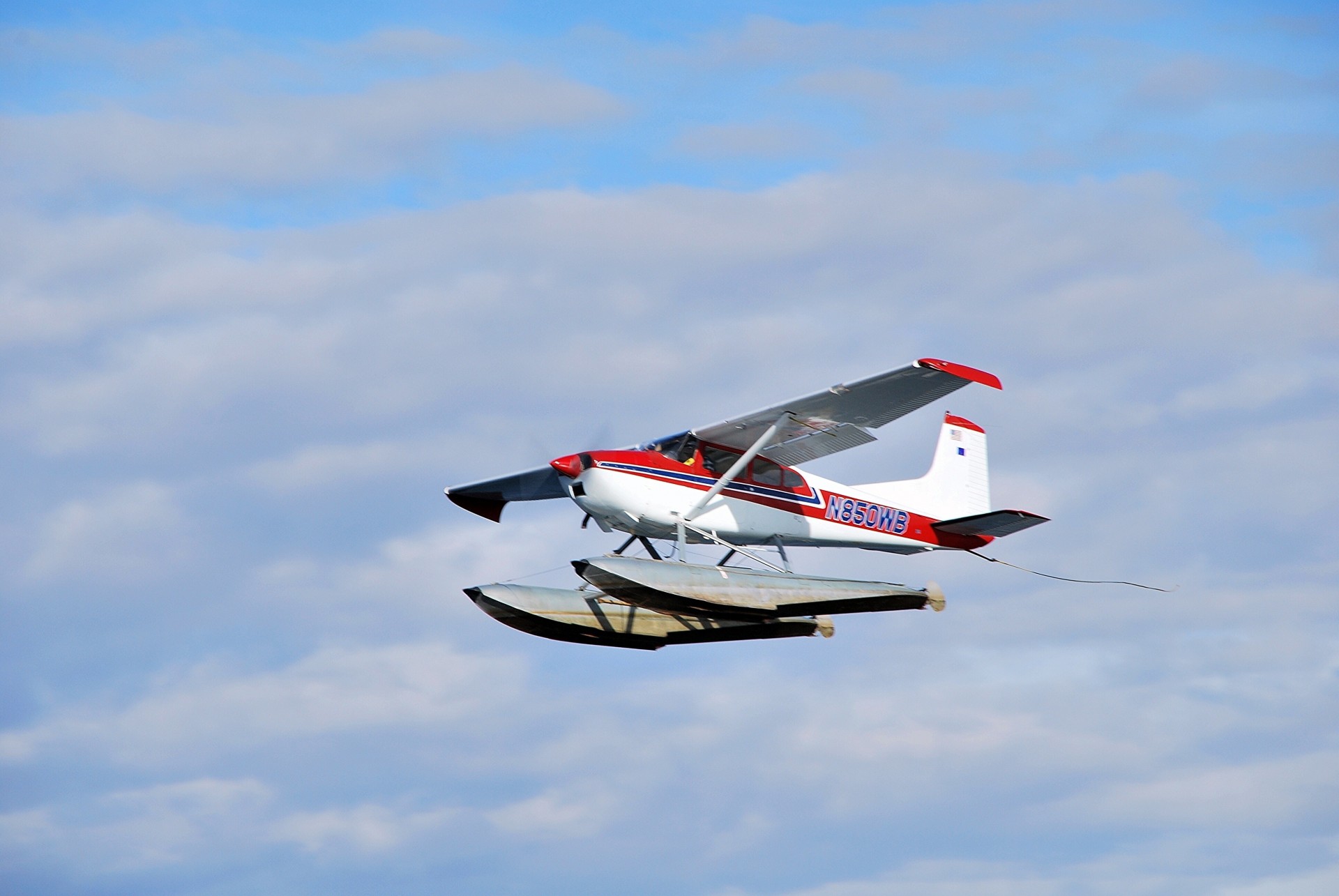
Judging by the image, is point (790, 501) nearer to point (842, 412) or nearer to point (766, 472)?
point (766, 472)

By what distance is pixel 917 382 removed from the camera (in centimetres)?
2097

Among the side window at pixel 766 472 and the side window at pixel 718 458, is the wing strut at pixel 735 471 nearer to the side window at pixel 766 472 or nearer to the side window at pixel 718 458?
the side window at pixel 718 458

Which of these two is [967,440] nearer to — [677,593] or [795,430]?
[795,430]

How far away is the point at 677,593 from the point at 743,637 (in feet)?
9.51

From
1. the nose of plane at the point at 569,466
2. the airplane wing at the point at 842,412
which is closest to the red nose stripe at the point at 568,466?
the nose of plane at the point at 569,466

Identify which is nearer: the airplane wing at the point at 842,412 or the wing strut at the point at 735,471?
the airplane wing at the point at 842,412

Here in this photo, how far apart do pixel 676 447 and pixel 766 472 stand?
A: 5.03 ft

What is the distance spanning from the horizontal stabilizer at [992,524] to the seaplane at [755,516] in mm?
31

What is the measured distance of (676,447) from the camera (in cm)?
2194

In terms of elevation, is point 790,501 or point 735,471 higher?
point 735,471

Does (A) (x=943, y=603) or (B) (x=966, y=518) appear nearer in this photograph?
(A) (x=943, y=603)

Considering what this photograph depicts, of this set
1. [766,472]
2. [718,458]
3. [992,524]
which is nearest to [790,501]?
[766,472]

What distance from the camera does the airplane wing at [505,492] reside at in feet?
81.4

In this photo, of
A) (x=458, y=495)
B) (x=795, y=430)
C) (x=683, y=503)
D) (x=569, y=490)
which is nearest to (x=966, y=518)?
(x=795, y=430)
